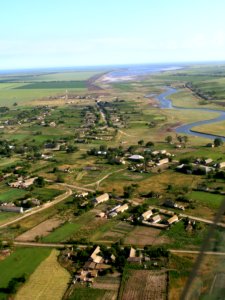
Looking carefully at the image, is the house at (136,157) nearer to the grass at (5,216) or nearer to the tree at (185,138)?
the tree at (185,138)

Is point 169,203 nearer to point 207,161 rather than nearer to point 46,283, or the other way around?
point 46,283

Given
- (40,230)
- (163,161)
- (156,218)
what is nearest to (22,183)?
(40,230)

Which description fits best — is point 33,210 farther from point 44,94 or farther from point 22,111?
point 44,94

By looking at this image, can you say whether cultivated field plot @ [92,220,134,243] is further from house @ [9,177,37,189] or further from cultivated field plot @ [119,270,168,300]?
house @ [9,177,37,189]

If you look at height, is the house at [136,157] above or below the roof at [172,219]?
below

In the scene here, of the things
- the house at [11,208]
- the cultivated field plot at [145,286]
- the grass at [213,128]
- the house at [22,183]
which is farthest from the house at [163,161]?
the cultivated field plot at [145,286]

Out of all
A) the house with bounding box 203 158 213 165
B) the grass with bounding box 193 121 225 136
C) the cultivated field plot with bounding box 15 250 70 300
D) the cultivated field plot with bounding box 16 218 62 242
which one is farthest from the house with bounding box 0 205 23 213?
the grass with bounding box 193 121 225 136

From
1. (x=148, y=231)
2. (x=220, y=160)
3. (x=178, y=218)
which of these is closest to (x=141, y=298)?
(x=148, y=231)
